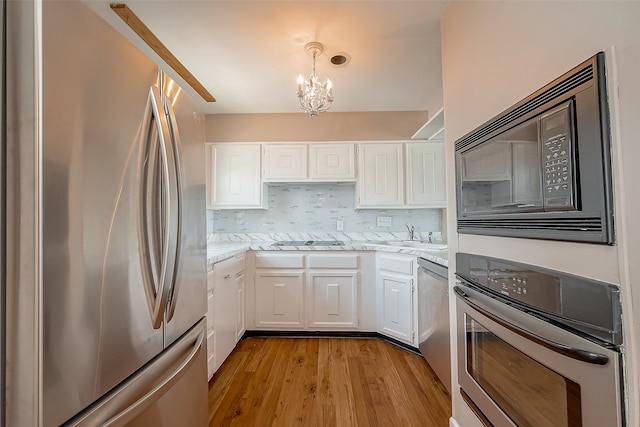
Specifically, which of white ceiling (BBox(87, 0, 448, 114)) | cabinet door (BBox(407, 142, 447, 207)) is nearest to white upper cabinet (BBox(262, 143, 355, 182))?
white ceiling (BBox(87, 0, 448, 114))

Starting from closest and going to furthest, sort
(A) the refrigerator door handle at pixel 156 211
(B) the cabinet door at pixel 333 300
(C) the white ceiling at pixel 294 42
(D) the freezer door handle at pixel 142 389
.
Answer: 1. (D) the freezer door handle at pixel 142 389
2. (A) the refrigerator door handle at pixel 156 211
3. (C) the white ceiling at pixel 294 42
4. (B) the cabinet door at pixel 333 300

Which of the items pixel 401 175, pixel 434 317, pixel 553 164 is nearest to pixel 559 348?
pixel 553 164

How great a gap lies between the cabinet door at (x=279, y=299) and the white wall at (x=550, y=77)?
1.57m

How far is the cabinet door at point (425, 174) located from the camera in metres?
3.00

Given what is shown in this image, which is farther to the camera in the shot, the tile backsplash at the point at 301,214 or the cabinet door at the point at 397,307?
the tile backsplash at the point at 301,214

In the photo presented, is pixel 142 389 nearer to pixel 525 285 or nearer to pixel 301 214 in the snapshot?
pixel 525 285

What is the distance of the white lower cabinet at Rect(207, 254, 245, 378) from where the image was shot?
1.87m

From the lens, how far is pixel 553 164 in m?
0.76

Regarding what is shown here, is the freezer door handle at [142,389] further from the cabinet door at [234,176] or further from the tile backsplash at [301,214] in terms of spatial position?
the tile backsplash at [301,214]

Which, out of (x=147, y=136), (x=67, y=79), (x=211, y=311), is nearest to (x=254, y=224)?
(x=211, y=311)

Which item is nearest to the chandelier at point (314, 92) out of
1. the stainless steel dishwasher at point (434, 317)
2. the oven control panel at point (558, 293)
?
the stainless steel dishwasher at point (434, 317)

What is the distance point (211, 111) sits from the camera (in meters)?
3.17

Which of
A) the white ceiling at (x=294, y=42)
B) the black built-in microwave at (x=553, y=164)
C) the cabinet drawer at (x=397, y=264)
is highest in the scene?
the white ceiling at (x=294, y=42)

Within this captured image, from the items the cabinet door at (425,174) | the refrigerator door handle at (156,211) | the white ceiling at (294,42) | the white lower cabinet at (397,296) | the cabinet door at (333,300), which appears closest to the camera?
the refrigerator door handle at (156,211)
